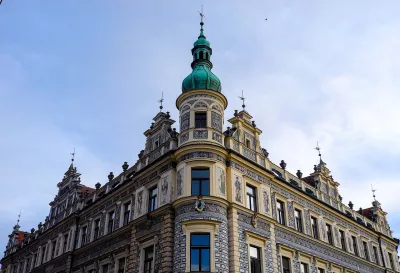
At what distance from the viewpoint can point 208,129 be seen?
25.1 m

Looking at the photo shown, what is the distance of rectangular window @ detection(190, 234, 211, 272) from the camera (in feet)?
70.5

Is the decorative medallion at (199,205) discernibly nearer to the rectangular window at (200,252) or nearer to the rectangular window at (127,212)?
the rectangular window at (200,252)

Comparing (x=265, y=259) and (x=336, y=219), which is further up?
(x=336, y=219)

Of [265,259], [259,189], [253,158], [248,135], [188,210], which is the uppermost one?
[248,135]

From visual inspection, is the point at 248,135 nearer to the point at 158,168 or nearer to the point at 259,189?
the point at 259,189

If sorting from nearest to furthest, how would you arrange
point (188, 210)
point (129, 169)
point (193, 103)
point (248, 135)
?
1. point (188, 210)
2. point (193, 103)
3. point (248, 135)
4. point (129, 169)

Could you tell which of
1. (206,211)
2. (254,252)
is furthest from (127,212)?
(254,252)

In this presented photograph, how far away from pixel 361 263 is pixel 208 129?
19792 mm

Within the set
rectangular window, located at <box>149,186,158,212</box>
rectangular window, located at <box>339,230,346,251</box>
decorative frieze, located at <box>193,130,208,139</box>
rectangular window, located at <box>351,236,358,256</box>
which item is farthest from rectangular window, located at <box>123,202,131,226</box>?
rectangular window, located at <box>351,236,358,256</box>

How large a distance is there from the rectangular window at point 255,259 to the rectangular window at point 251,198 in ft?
8.13

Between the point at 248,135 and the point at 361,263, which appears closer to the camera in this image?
the point at 248,135

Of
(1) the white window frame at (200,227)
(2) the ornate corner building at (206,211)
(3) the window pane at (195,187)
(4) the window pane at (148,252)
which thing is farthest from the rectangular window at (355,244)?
(4) the window pane at (148,252)

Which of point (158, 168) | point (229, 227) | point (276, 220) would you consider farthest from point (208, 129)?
point (276, 220)

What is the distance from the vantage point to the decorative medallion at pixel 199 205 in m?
22.6
